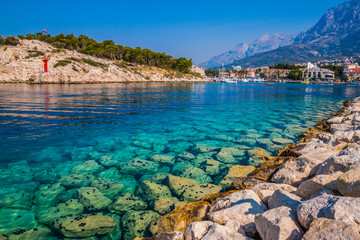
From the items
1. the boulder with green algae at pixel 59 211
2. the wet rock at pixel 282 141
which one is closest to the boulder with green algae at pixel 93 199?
the boulder with green algae at pixel 59 211

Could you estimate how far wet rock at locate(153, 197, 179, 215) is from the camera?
18.8ft

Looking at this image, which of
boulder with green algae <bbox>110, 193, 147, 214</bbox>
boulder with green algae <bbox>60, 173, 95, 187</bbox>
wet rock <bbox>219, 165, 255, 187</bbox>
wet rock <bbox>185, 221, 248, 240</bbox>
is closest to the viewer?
wet rock <bbox>185, 221, 248, 240</bbox>

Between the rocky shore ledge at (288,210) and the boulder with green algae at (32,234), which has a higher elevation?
the rocky shore ledge at (288,210)

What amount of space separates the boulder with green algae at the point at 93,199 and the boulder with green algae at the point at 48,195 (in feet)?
2.19

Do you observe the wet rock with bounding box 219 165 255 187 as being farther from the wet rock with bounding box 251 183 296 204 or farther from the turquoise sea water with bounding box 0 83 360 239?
the wet rock with bounding box 251 183 296 204

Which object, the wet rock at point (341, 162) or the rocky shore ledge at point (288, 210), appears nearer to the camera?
the rocky shore ledge at point (288, 210)

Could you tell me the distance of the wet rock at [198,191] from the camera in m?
6.28

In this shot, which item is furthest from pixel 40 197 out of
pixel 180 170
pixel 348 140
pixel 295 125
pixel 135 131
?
pixel 295 125

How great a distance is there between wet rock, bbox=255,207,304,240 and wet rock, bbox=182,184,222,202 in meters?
2.92

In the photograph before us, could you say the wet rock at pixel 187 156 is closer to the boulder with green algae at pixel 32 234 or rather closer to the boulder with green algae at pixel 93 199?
the boulder with green algae at pixel 93 199

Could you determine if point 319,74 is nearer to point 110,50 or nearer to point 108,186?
point 110,50

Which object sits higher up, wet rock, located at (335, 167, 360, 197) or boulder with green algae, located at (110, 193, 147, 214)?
wet rock, located at (335, 167, 360, 197)

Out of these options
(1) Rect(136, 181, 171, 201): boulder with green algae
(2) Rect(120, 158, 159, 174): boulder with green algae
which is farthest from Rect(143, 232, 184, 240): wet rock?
Answer: (2) Rect(120, 158, 159, 174): boulder with green algae

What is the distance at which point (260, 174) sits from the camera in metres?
6.95
